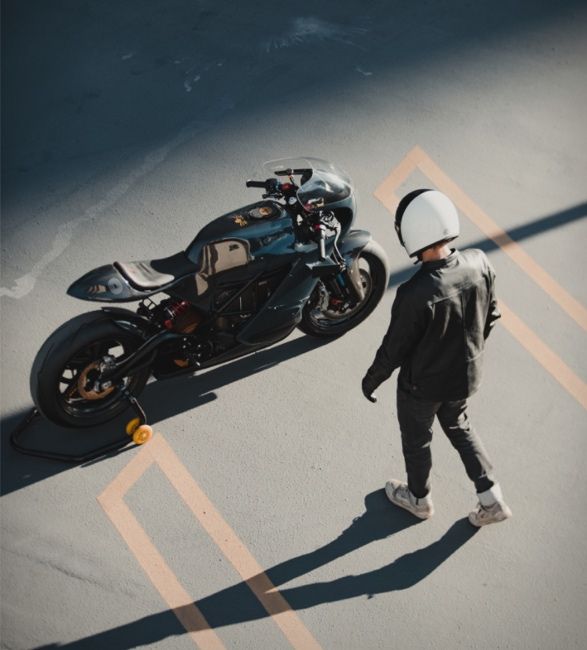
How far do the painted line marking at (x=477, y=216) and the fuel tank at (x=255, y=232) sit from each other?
5.51ft

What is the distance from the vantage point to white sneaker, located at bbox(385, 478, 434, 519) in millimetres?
4205

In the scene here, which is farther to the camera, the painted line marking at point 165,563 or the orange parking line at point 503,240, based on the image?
the orange parking line at point 503,240

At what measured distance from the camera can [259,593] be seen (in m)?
3.99

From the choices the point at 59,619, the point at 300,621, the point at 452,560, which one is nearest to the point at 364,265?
the point at 452,560

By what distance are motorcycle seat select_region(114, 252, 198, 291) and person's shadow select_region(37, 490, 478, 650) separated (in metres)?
1.70

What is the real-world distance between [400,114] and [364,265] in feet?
5.99

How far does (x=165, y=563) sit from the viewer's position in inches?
159

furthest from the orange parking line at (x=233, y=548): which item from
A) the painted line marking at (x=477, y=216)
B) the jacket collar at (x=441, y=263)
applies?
the painted line marking at (x=477, y=216)

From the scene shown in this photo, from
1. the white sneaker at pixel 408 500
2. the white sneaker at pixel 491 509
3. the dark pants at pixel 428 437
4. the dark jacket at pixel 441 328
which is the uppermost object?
the dark jacket at pixel 441 328

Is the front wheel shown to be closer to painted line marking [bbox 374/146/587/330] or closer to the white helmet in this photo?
painted line marking [bbox 374/146/587/330]

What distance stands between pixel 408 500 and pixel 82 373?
6.58ft

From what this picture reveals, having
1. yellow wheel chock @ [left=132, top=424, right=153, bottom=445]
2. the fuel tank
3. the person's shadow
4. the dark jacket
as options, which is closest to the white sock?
the person's shadow

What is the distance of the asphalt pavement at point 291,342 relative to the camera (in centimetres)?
398

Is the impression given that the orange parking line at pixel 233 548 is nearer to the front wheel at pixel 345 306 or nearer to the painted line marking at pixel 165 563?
the painted line marking at pixel 165 563
